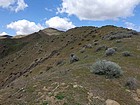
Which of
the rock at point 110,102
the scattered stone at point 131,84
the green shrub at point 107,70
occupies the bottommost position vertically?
the rock at point 110,102

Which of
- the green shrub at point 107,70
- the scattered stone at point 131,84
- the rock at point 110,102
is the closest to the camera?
the rock at point 110,102

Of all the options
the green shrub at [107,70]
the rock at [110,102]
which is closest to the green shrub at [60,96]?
the rock at [110,102]

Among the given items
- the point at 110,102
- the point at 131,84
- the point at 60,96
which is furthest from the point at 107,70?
the point at 60,96

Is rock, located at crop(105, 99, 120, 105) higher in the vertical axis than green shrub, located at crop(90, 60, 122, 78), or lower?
lower

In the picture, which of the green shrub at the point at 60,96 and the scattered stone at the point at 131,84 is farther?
the scattered stone at the point at 131,84

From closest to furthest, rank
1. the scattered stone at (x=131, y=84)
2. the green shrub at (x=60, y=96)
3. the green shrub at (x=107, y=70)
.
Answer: the green shrub at (x=60, y=96), the scattered stone at (x=131, y=84), the green shrub at (x=107, y=70)

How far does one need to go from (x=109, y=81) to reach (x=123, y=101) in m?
2.65

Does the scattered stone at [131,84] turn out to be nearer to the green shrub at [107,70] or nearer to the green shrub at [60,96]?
the green shrub at [107,70]

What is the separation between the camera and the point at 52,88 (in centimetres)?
1788

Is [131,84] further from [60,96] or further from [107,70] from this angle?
[60,96]

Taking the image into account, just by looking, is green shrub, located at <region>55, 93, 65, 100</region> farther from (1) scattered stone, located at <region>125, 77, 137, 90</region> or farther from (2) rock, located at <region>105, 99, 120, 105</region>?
(1) scattered stone, located at <region>125, 77, 137, 90</region>

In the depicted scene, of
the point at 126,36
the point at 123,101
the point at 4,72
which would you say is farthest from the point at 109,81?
the point at 4,72

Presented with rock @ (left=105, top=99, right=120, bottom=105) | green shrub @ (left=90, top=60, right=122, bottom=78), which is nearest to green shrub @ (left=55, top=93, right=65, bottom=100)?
rock @ (left=105, top=99, right=120, bottom=105)

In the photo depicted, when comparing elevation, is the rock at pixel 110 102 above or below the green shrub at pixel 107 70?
below
